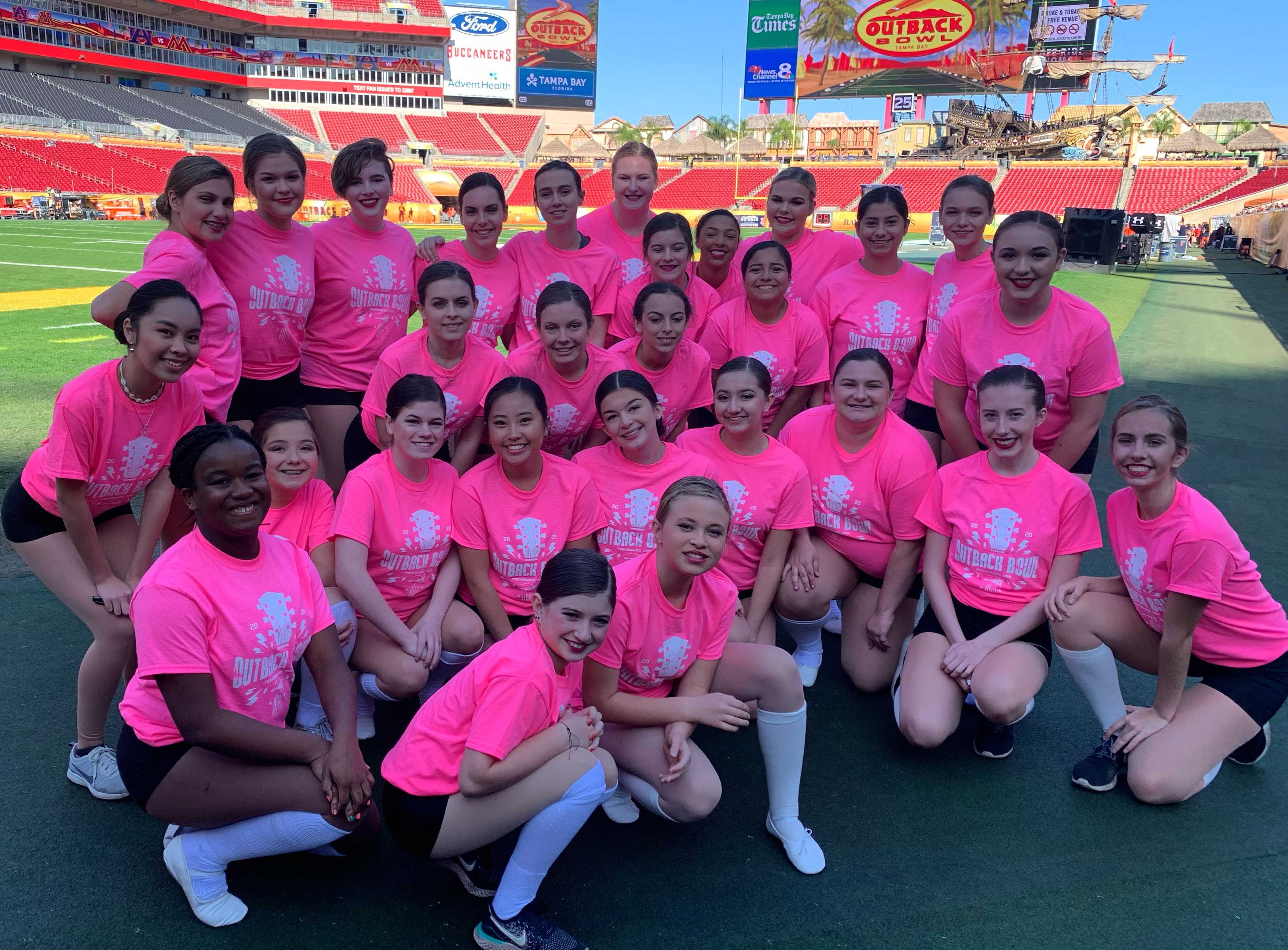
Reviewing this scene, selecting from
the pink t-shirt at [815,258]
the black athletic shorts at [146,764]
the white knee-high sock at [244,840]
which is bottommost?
the white knee-high sock at [244,840]

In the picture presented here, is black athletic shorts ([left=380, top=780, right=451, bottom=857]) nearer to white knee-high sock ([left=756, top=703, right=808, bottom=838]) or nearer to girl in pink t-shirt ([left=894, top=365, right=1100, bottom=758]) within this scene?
white knee-high sock ([left=756, top=703, right=808, bottom=838])

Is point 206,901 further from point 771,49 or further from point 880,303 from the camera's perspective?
point 771,49

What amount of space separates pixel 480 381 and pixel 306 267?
97 cm

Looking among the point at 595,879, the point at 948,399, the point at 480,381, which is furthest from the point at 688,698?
the point at 948,399

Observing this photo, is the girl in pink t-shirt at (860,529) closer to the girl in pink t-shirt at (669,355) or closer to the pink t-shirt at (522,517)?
the girl in pink t-shirt at (669,355)

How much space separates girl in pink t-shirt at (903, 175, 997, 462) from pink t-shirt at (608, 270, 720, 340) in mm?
1064

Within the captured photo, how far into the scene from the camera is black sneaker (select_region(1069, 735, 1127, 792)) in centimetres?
303

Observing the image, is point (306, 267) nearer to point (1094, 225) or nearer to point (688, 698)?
point (688, 698)

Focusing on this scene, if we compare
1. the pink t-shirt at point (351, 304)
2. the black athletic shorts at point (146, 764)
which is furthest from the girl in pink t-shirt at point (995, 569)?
the pink t-shirt at point (351, 304)

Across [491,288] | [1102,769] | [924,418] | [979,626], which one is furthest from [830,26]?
[1102,769]

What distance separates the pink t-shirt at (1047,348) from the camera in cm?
365

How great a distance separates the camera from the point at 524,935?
2227 millimetres

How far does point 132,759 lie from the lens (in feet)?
7.61

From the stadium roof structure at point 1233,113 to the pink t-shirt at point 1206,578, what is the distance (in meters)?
101
